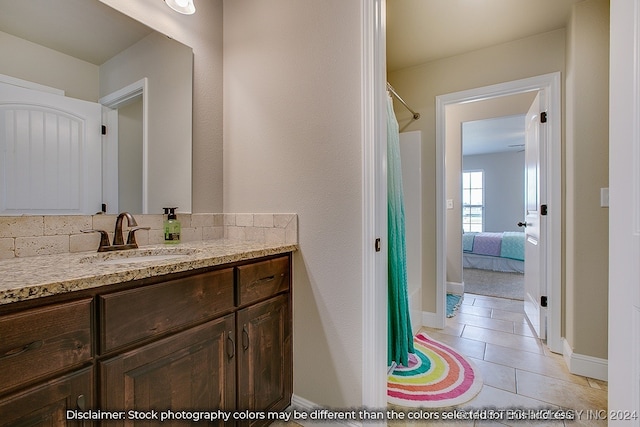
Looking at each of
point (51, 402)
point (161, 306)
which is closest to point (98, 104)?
point (161, 306)

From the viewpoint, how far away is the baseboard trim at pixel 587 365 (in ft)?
5.98

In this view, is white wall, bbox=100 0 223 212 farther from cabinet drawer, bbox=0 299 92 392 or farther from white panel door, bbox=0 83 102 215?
cabinet drawer, bbox=0 299 92 392

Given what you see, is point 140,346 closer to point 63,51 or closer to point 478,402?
point 63,51

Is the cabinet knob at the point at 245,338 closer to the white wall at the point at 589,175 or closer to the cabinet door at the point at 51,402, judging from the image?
the cabinet door at the point at 51,402

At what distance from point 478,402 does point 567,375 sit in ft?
2.59

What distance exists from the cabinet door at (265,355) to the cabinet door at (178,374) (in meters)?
0.06

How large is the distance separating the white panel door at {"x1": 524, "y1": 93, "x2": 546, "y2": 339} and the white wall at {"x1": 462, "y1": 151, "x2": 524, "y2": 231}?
4903mm

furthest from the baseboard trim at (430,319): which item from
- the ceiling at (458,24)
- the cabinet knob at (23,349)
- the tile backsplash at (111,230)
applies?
the cabinet knob at (23,349)

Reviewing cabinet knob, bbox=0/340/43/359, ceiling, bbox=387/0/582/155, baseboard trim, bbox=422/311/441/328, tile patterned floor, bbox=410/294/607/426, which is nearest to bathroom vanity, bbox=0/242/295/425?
cabinet knob, bbox=0/340/43/359

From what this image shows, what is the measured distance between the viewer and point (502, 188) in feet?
23.7

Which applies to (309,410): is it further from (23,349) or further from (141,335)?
(23,349)

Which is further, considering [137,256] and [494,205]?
[494,205]

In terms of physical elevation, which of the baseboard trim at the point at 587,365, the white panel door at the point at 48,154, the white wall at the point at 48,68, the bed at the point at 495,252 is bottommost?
the baseboard trim at the point at 587,365

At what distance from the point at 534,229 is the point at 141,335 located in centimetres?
298
